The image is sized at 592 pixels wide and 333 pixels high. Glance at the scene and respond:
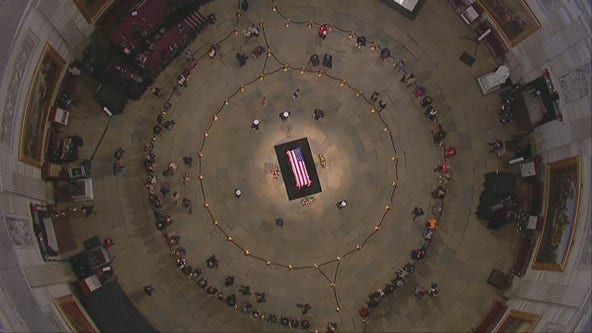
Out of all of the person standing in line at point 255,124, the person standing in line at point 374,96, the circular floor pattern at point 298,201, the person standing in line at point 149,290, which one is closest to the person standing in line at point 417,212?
the circular floor pattern at point 298,201

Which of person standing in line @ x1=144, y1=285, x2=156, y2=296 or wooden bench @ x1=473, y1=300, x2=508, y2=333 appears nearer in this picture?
person standing in line @ x1=144, y1=285, x2=156, y2=296

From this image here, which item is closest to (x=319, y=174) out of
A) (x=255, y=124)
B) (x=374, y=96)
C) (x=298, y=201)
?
(x=298, y=201)

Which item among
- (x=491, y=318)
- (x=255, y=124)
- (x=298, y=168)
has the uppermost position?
(x=255, y=124)

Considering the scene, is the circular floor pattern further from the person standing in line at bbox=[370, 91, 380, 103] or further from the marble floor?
the person standing in line at bbox=[370, 91, 380, 103]

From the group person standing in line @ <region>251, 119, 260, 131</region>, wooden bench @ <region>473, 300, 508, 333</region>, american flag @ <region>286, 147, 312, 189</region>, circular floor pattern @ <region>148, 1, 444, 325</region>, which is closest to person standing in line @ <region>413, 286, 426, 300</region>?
circular floor pattern @ <region>148, 1, 444, 325</region>

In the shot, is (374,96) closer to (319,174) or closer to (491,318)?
(319,174)

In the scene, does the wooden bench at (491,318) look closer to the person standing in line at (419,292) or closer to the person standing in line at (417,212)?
the person standing in line at (419,292)

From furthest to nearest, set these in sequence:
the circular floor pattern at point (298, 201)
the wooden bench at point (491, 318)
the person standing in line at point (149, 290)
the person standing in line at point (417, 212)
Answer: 1. the person standing in line at point (417, 212)
2. the circular floor pattern at point (298, 201)
3. the wooden bench at point (491, 318)
4. the person standing in line at point (149, 290)

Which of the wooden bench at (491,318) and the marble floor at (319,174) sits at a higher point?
the marble floor at (319,174)

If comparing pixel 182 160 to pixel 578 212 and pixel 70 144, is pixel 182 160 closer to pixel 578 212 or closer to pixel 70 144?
pixel 70 144
